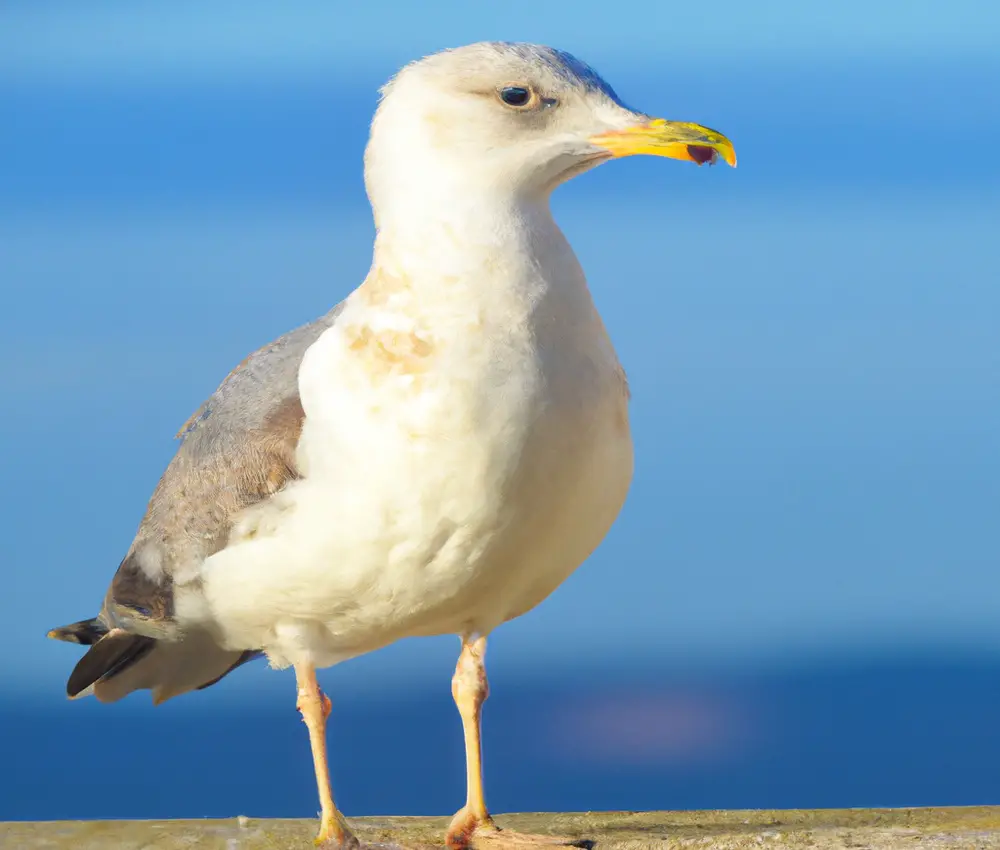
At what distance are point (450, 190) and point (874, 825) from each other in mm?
2171

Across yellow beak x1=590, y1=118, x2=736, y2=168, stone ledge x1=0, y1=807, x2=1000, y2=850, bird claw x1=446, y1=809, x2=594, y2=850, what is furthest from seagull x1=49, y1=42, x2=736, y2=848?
stone ledge x1=0, y1=807, x2=1000, y2=850

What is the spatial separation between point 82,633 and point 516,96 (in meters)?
2.00

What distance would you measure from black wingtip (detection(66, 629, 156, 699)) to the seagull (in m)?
0.69

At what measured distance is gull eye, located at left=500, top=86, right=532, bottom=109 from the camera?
11.7ft

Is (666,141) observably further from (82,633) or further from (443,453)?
(82,633)

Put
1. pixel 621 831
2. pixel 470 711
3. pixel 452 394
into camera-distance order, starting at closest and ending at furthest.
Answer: pixel 452 394, pixel 470 711, pixel 621 831

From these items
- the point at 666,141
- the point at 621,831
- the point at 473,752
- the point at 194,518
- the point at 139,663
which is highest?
the point at 666,141

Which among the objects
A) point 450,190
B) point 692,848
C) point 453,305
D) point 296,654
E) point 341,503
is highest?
point 450,190

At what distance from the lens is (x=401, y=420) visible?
352 centimetres

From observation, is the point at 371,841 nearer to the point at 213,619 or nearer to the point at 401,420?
the point at 213,619

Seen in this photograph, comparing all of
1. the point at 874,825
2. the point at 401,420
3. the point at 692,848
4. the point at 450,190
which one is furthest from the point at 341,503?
the point at 874,825

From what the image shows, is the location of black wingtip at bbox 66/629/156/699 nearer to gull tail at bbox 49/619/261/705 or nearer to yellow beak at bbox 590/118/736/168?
gull tail at bbox 49/619/261/705

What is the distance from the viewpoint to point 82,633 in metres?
A: 4.49

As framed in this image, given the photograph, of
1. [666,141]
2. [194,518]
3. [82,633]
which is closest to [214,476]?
[194,518]
